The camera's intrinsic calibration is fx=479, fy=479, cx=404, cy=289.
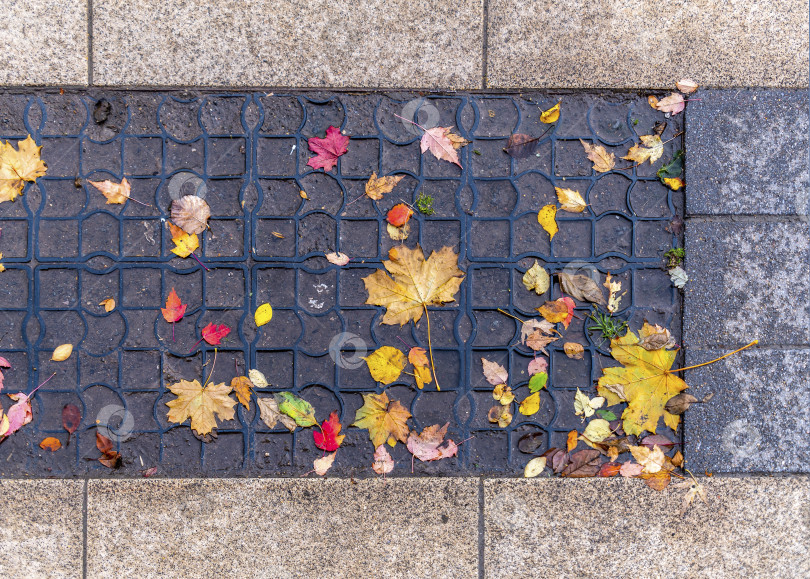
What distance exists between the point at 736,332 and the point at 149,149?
110 inches

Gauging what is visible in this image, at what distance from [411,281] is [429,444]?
74 cm

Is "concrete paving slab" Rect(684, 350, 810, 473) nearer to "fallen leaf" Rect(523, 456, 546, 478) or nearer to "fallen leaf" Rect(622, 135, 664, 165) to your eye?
"fallen leaf" Rect(523, 456, 546, 478)

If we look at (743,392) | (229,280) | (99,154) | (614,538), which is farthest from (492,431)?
(99,154)

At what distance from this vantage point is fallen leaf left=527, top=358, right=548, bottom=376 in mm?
2170

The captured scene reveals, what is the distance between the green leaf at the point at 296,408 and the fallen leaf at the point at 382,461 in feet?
1.03

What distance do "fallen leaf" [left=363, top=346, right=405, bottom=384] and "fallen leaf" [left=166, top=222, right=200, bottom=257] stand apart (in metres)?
0.93

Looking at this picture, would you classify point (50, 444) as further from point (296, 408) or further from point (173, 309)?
point (296, 408)

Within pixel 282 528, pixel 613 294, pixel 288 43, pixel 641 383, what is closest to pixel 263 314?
pixel 282 528

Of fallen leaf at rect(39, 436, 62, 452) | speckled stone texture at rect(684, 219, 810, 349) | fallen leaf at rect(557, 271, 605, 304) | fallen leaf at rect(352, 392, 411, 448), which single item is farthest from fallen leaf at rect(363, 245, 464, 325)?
fallen leaf at rect(39, 436, 62, 452)

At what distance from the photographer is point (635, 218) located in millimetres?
2184

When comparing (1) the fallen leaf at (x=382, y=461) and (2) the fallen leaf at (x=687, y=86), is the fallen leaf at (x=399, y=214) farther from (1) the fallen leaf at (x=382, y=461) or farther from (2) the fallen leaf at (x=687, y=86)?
(2) the fallen leaf at (x=687, y=86)

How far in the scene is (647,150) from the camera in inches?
85.8

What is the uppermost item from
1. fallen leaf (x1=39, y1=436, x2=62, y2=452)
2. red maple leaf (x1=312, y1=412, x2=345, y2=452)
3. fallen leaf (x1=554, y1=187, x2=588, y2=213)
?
fallen leaf (x1=554, y1=187, x2=588, y2=213)

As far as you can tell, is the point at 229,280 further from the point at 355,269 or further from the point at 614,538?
the point at 614,538
